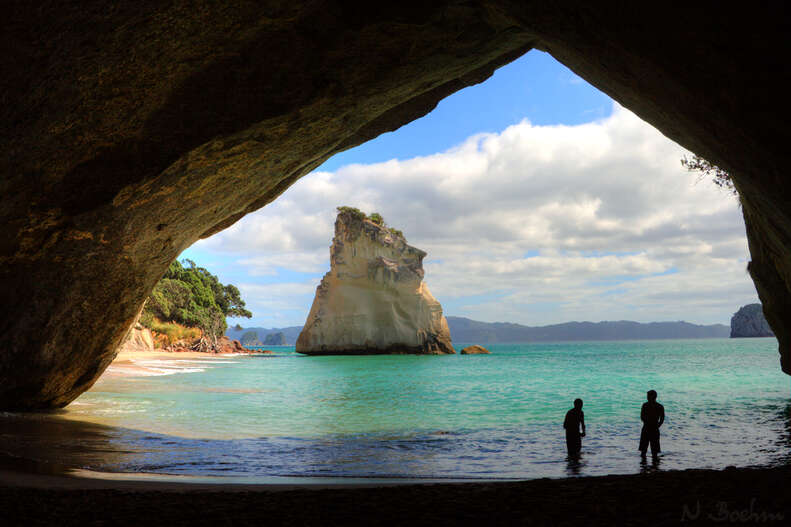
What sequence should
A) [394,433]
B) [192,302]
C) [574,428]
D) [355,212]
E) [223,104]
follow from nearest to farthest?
[223,104] < [574,428] < [394,433] < [355,212] < [192,302]

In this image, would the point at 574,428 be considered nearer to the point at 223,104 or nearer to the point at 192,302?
the point at 223,104

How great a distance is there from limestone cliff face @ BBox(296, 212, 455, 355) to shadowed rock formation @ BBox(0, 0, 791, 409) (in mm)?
50923

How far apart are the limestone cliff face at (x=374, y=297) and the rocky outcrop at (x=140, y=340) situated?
2028 centimetres

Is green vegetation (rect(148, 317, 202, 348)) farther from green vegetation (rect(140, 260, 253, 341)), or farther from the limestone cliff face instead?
the limestone cliff face

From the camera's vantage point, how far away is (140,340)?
54719 mm

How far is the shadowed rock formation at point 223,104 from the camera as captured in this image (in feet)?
15.0

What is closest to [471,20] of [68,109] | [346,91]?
[346,91]

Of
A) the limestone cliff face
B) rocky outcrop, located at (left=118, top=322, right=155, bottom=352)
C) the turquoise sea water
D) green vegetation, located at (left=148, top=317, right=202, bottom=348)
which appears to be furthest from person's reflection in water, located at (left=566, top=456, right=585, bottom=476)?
green vegetation, located at (left=148, top=317, right=202, bottom=348)

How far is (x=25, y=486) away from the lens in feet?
18.2

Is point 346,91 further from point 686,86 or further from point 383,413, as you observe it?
point 383,413

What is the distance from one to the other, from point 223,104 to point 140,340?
54.1 metres

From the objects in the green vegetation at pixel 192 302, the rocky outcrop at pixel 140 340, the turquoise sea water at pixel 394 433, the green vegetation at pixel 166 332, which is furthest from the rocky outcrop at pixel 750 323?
the rocky outcrop at pixel 140 340

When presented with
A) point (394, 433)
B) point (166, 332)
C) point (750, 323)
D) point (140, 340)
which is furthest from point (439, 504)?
point (750, 323)

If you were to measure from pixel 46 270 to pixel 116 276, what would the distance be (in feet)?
4.17
